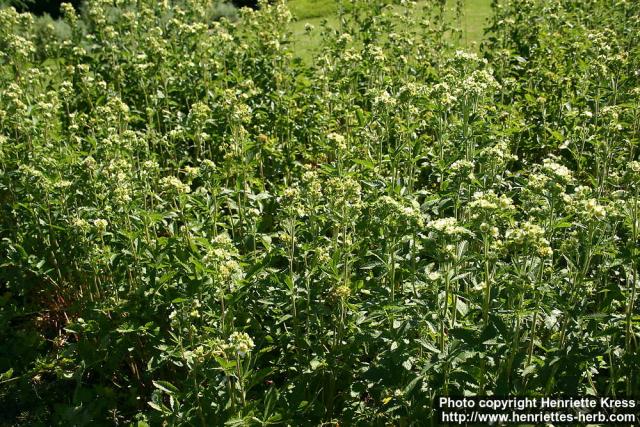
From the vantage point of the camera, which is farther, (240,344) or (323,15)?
(323,15)

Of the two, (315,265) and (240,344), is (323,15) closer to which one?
(315,265)

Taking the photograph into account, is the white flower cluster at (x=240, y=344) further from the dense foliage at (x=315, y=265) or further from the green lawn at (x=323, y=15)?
the green lawn at (x=323, y=15)

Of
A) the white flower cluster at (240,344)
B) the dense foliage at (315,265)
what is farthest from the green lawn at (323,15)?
the white flower cluster at (240,344)

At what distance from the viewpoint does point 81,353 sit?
4219mm

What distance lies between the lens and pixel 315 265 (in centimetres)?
392

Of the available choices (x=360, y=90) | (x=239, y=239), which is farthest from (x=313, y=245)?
(x=360, y=90)

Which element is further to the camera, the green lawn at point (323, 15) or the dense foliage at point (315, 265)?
the green lawn at point (323, 15)

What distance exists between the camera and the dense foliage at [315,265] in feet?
11.3

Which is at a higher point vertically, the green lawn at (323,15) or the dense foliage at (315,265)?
the green lawn at (323,15)

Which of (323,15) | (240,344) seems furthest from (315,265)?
(323,15)

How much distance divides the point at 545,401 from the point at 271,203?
3039 mm

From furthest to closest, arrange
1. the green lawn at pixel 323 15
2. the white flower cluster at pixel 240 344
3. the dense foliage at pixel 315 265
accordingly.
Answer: the green lawn at pixel 323 15 < the dense foliage at pixel 315 265 < the white flower cluster at pixel 240 344

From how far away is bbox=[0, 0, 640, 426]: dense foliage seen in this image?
136 inches

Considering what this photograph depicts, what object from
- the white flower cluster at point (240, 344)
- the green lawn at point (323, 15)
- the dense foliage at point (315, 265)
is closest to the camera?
the white flower cluster at point (240, 344)
